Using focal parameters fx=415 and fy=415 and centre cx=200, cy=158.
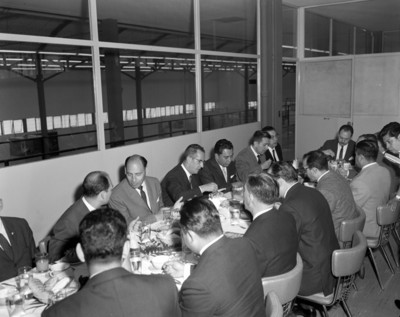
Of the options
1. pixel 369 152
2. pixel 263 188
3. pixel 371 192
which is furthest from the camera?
pixel 369 152

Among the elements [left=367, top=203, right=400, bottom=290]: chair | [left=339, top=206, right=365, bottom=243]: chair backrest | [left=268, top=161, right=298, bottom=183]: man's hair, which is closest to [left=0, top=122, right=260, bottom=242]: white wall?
[left=268, top=161, right=298, bottom=183]: man's hair

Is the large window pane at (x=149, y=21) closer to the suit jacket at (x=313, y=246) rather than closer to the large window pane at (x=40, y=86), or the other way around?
the large window pane at (x=40, y=86)

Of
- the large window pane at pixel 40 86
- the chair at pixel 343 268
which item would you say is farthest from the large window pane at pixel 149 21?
the chair at pixel 343 268

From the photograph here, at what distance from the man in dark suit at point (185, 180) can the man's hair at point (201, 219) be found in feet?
7.18

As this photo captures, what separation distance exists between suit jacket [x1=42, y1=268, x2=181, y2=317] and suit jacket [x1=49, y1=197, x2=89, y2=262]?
4.71 feet

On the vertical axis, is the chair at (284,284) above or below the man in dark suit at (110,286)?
below

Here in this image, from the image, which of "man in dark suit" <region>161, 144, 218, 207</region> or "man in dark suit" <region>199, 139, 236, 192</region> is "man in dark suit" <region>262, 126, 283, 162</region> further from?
"man in dark suit" <region>161, 144, 218, 207</region>

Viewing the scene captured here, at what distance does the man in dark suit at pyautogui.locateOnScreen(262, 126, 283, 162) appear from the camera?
20.6 feet

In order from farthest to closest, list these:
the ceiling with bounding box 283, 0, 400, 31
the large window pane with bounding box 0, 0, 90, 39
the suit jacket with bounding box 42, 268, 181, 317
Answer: the large window pane with bounding box 0, 0, 90, 39
the ceiling with bounding box 283, 0, 400, 31
the suit jacket with bounding box 42, 268, 181, 317

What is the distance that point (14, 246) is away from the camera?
3.05 meters

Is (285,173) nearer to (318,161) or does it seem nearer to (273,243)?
(318,161)

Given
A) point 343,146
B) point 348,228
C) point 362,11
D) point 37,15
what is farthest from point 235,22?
point 37,15

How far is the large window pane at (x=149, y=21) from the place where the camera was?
22.4ft

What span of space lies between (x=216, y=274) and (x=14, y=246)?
1.83 metres
